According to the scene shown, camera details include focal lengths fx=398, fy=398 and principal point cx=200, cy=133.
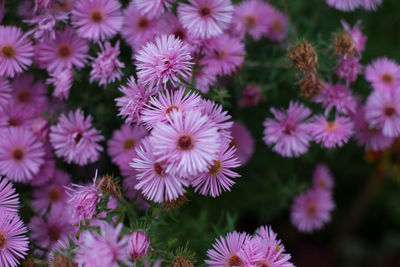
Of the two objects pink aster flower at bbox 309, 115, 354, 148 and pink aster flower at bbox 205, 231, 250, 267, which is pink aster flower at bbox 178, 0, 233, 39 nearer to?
pink aster flower at bbox 309, 115, 354, 148

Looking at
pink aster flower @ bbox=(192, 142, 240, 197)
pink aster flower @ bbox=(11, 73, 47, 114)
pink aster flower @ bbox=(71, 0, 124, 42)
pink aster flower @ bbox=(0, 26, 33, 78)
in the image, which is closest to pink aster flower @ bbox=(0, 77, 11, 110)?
pink aster flower @ bbox=(0, 26, 33, 78)

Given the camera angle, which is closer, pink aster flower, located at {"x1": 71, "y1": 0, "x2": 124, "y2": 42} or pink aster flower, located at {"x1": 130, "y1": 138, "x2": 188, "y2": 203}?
pink aster flower, located at {"x1": 130, "y1": 138, "x2": 188, "y2": 203}

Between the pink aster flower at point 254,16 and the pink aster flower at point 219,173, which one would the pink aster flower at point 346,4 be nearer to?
the pink aster flower at point 254,16

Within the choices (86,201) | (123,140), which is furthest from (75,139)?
(86,201)

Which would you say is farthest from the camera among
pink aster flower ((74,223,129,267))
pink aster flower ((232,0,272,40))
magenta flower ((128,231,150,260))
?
pink aster flower ((232,0,272,40))

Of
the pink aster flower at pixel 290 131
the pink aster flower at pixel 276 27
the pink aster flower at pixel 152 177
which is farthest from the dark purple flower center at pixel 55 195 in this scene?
the pink aster flower at pixel 276 27

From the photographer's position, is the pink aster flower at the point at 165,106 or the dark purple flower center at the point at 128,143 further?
the dark purple flower center at the point at 128,143
